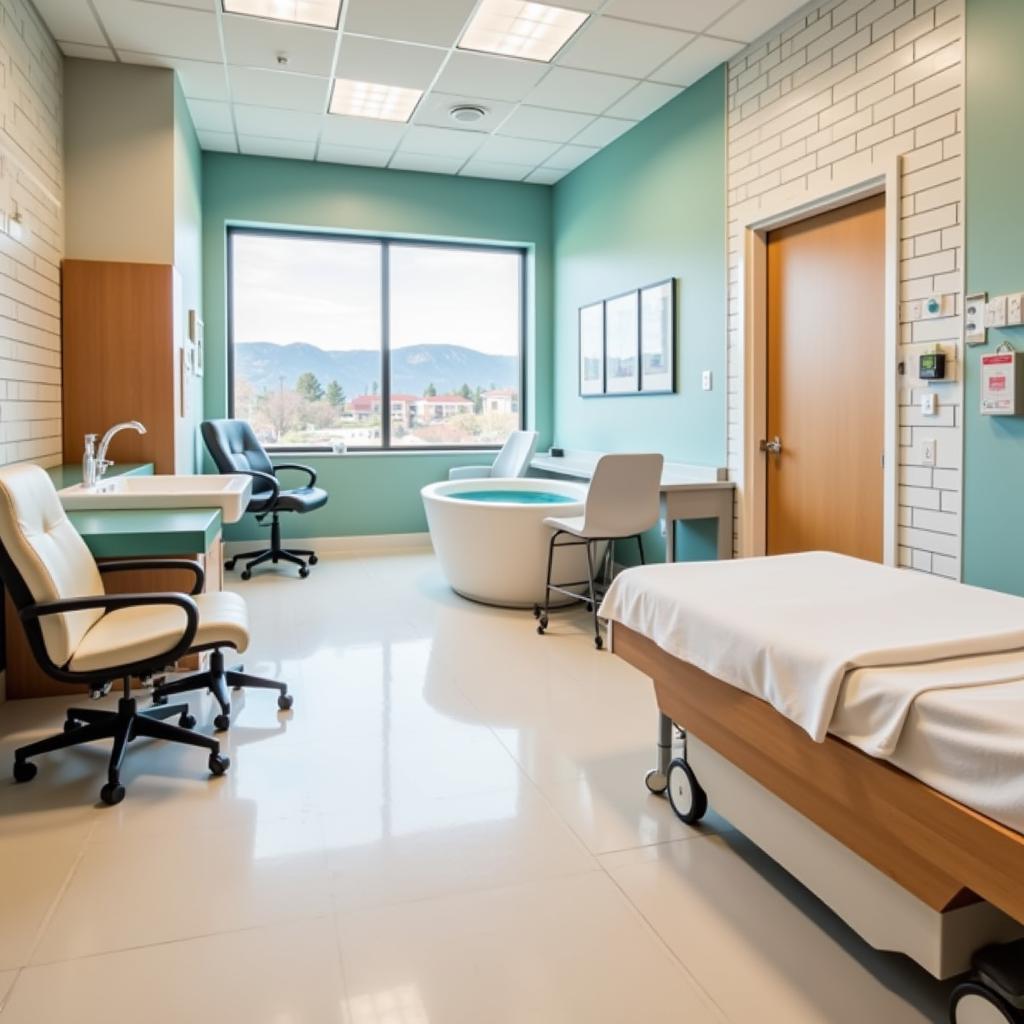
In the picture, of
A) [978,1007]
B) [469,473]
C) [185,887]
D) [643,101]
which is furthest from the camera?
[469,473]

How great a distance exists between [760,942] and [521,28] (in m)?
4.22

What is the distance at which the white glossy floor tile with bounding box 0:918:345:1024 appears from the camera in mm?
1504

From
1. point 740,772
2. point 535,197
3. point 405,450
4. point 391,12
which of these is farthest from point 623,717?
point 535,197

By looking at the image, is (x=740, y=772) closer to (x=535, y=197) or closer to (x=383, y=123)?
(x=383, y=123)

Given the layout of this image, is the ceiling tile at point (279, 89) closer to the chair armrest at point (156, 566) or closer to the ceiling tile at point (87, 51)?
the ceiling tile at point (87, 51)

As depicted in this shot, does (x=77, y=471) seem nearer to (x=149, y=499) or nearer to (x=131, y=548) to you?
(x=149, y=499)

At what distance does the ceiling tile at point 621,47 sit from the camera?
13.4 ft

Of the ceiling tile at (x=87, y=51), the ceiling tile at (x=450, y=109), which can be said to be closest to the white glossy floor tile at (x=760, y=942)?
the ceiling tile at (x=450, y=109)

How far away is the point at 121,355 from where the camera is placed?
438 centimetres

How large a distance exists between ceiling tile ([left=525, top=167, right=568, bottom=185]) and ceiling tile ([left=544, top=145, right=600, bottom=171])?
8 cm

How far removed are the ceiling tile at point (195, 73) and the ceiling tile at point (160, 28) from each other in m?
0.07

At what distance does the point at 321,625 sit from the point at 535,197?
14.0 ft

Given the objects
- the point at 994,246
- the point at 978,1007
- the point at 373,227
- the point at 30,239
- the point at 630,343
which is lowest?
the point at 978,1007

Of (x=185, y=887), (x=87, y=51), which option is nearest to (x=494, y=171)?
(x=87, y=51)
